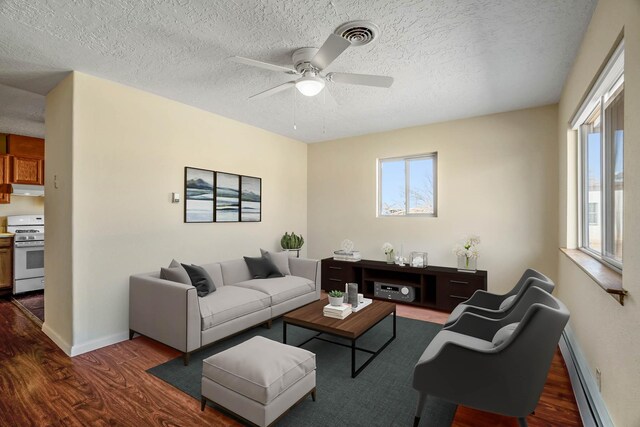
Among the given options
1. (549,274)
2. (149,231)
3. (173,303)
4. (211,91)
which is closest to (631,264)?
(549,274)

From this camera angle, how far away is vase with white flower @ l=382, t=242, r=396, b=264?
481 centimetres

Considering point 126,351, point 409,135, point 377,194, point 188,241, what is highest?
point 409,135

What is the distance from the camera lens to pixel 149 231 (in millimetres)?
3541

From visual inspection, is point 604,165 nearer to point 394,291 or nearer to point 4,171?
point 394,291

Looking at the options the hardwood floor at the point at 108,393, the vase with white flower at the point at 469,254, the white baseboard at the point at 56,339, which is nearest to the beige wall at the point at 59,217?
the white baseboard at the point at 56,339

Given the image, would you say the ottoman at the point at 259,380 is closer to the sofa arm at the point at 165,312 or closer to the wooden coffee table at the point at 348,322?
the wooden coffee table at the point at 348,322

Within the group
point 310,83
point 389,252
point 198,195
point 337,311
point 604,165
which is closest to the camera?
point 604,165

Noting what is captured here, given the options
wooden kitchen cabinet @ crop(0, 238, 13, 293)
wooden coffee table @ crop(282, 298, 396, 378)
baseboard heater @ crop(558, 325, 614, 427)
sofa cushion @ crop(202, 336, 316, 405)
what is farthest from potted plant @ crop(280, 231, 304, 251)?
wooden kitchen cabinet @ crop(0, 238, 13, 293)

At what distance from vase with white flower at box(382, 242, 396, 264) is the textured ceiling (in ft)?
6.88

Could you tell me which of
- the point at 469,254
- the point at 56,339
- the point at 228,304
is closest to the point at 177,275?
the point at 228,304

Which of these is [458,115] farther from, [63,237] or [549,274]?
[63,237]

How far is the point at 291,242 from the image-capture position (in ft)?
17.4

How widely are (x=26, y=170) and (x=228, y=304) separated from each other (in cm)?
467

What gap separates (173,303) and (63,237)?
1.33m
